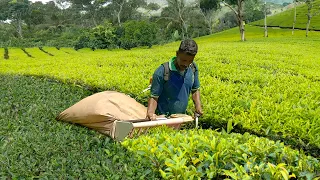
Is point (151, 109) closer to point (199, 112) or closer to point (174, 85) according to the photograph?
point (174, 85)

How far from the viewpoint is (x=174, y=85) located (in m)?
3.95

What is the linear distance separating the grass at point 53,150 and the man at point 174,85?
0.77 m

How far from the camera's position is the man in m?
3.61

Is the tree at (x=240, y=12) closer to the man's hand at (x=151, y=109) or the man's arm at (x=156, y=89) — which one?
the man's arm at (x=156, y=89)

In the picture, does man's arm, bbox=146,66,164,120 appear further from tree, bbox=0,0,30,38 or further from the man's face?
tree, bbox=0,0,30,38

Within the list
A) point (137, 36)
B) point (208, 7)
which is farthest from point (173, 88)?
point (208, 7)

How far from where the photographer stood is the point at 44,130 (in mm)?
3814

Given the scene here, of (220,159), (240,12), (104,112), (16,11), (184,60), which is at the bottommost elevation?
(220,159)

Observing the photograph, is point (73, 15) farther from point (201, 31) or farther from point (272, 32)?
point (272, 32)

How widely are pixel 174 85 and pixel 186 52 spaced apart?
1.88 feet

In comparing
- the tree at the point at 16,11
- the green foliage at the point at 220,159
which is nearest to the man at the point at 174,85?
the green foliage at the point at 220,159

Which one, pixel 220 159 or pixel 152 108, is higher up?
pixel 152 108

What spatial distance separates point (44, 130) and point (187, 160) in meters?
1.86

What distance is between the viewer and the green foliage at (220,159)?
2.41 m
